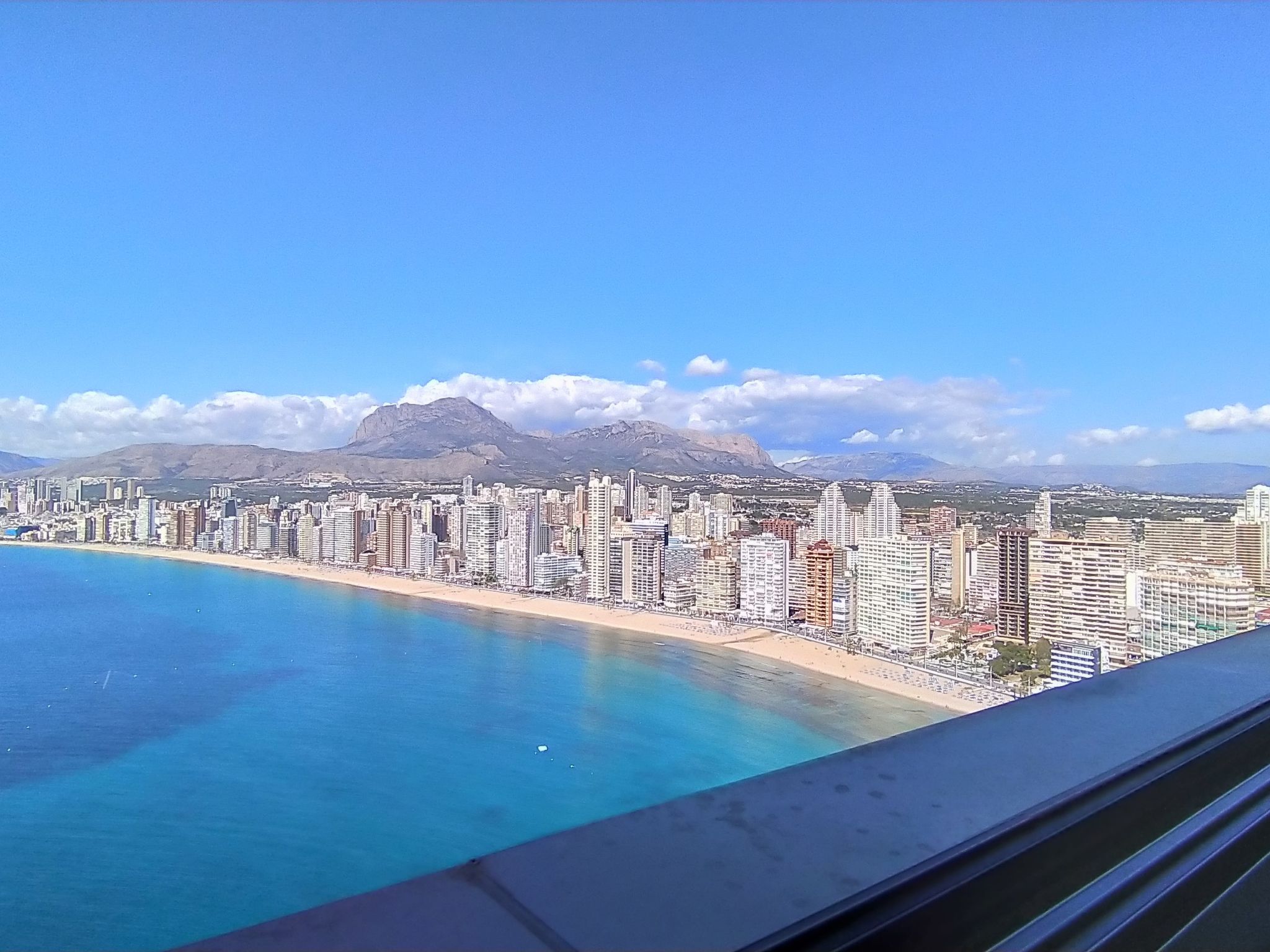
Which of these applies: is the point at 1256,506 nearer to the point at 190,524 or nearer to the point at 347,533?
the point at 347,533

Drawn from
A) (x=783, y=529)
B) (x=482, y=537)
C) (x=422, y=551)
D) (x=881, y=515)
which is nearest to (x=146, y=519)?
(x=422, y=551)

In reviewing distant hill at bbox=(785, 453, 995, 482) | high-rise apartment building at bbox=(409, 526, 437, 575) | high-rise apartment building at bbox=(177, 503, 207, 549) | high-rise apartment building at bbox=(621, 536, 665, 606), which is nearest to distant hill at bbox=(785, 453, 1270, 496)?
distant hill at bbox=(785, 453, 995, 482)

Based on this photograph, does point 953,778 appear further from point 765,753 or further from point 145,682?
point 145,682

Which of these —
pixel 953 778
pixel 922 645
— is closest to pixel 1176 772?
pixel 953 778

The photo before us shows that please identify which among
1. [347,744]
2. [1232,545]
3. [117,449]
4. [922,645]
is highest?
[117,449]

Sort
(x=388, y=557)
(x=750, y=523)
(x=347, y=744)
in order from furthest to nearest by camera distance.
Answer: (x=388, y=557) < (x=750, y=523) < (x=347, y=744)

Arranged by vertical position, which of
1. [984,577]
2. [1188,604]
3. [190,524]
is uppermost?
[1188,604]

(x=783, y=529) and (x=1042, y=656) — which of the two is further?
(x=783, y=529)
